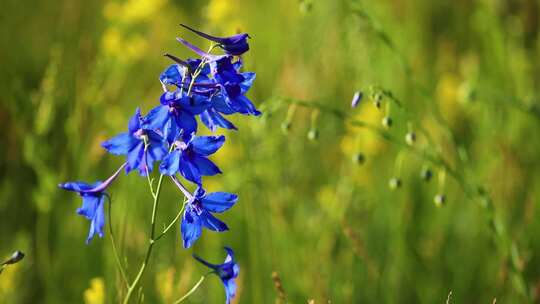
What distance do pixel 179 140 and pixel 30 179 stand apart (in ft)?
8.35

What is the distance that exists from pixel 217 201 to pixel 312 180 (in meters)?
2.41

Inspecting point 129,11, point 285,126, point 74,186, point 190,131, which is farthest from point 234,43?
point 129,11

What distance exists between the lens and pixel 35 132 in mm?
2578

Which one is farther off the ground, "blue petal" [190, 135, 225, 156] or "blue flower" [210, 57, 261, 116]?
"blue flower" [210, 57, 261, 116]

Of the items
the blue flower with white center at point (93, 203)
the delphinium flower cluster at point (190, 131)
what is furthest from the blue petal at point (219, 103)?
the blue flower with white center at point (93, 203)

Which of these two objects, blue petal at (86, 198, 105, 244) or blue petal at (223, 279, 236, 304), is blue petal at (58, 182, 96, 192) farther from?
blue petal at (223, 279, 236, 304)

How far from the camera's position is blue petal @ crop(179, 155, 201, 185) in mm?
1307

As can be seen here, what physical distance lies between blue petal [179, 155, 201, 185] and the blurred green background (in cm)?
70

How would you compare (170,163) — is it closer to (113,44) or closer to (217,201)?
(217,201)

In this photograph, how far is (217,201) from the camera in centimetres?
136

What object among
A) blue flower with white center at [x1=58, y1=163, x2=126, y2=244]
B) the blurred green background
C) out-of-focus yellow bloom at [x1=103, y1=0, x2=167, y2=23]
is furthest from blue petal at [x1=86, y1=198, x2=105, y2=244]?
out-of-focus yellow bloom at [x1=103, y1=0, x2=167, y2=23]

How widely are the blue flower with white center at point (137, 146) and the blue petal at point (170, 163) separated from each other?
6 cm

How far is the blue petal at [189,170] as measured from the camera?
51.4 inches

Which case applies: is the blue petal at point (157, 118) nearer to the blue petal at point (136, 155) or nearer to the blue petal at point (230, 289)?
the blue petal at point (136, 155)
